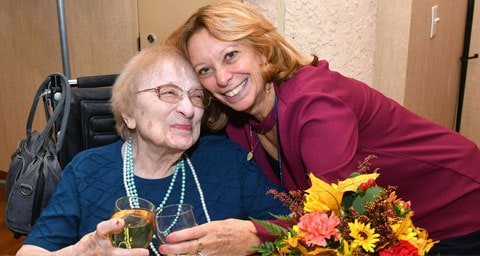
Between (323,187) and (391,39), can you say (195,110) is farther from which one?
(391,39)

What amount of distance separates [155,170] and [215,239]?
1.30 ft

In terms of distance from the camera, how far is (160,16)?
368cm

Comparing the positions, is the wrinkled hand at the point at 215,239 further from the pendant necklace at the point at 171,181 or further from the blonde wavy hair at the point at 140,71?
the blonde wavy hair at the point at 140,71

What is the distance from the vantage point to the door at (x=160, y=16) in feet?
11.5

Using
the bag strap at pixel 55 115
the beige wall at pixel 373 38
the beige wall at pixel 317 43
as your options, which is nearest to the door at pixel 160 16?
the beige wall at pixel 317 43

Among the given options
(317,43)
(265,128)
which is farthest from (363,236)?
(317,43)

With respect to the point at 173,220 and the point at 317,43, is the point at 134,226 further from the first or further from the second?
the point at 317,43

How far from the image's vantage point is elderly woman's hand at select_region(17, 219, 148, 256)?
3.47 feet

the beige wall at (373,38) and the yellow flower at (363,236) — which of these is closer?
the yellow flower at (363,236)

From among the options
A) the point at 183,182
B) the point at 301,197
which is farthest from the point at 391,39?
the point at 301,197

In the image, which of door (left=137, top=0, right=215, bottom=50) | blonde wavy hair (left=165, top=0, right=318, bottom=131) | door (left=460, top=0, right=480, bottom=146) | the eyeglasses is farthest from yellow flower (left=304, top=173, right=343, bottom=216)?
door (left=460, top=0, right=480, bottom=146)

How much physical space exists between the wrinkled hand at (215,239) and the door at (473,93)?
3484 mm

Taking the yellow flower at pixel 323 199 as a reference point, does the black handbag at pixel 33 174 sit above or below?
below

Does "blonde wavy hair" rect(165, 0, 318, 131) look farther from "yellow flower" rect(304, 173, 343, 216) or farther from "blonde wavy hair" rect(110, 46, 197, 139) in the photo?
"yellow flower" rect(304, 173, 343, 216)
